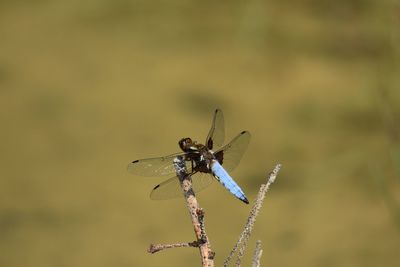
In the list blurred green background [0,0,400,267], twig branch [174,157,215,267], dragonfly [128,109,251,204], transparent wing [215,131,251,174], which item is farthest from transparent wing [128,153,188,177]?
blurred green background [0,0,400,267]

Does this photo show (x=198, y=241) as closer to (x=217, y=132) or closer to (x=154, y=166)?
(x=154, y=166)

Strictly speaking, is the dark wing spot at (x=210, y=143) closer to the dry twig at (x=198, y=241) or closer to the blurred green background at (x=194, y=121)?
the dry twig at (x=198, y=241)

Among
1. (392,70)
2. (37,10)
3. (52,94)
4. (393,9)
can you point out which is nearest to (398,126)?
(392,70)

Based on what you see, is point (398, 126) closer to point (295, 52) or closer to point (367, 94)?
point (367, 94)

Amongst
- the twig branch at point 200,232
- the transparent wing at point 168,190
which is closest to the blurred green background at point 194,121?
the transparent wing at point 168,190

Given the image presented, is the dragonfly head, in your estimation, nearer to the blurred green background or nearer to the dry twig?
the dry twig

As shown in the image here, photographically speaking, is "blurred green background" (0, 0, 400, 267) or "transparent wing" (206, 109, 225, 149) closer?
"transparent wing" (206, 109, 225, 149)

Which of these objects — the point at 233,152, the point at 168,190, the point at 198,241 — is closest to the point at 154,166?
the point at 168,190
